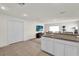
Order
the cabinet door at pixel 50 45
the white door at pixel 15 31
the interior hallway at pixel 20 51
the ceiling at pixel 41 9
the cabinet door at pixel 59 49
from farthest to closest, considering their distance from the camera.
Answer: the white door at pixel 15 31 < the interior hallway at pixel 20 51 < the cabinet door at pixel 50 45 < the ceiling at pixel 41 9 < the cabinet door at pixel 59 49

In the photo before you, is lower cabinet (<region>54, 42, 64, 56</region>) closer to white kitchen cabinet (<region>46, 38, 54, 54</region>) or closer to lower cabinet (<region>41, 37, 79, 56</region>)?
lower cabinet (<region>41, 37, 79, 56</region>)

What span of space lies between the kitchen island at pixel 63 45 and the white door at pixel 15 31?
2.97m

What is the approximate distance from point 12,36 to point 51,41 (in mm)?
3549

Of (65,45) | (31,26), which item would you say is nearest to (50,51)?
(65,45)

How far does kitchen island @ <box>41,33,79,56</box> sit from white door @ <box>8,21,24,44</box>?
297 cm

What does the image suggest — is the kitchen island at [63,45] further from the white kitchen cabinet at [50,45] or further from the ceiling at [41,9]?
the ceiling at [41,9]

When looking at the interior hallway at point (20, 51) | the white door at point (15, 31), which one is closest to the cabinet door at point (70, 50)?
the interior hallway at point (20, 51)

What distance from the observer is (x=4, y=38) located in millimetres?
5148

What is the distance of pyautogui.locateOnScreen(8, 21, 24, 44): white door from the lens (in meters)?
5.68

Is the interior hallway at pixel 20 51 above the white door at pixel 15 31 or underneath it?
underneath

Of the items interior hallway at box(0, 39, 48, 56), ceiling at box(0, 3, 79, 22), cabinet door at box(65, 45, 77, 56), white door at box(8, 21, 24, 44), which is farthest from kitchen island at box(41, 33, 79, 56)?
white door at box(8, 21, 24, 44)

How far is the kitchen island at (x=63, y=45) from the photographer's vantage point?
2.52 m

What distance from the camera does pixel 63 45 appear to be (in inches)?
113

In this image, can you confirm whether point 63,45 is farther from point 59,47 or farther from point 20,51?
point 20,51
